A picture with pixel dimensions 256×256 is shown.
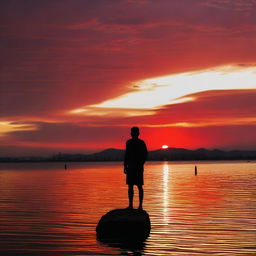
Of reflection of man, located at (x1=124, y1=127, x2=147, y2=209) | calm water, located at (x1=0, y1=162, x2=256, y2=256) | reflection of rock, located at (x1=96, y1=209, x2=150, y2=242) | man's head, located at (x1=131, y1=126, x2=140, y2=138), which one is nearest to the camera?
calm water, located at (x1=0, y1=162, x2=256, y2=256)

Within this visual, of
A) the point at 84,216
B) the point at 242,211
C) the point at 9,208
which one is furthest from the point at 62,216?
the point at 242,211

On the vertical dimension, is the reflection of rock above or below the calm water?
above

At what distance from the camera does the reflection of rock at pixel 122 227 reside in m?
15.9

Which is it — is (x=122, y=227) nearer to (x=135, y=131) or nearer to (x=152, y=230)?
(x=152, y=230)

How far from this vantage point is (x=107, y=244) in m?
14.8

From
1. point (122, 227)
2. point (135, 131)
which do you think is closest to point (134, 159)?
point (135, 131)

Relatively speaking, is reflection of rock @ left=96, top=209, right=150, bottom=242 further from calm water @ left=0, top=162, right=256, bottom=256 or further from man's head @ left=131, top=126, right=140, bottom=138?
man's head @ left=131, top=126, right=140, bottom=138

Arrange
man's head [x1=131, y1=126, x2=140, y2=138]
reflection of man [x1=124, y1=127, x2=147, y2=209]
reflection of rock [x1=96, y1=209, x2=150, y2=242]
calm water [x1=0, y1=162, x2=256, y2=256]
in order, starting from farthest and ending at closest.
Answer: reflection of man [x1=124, y1=127, x2=147, y2=209], man's head [x1=131, y1=126, x2=140, y2=138], reflection of rock [x1=96, y1=209, x2=150, y2=242], calm water [x1=0, y1=162, x2=256, y2=256]

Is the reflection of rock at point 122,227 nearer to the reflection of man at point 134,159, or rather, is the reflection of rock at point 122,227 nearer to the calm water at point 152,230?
the calm water at point 152,230

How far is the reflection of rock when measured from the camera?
52.2 feet

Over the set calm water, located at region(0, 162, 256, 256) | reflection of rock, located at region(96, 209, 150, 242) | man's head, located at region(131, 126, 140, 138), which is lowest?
calm water, located at region(0, 162, 256, 256)

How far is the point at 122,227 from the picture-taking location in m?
16.0

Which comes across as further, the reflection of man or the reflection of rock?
the reflection of man

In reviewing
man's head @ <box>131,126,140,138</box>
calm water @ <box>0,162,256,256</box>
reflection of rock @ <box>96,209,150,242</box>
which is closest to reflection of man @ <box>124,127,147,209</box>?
man's head @ <box>131,126,140,138</box>
